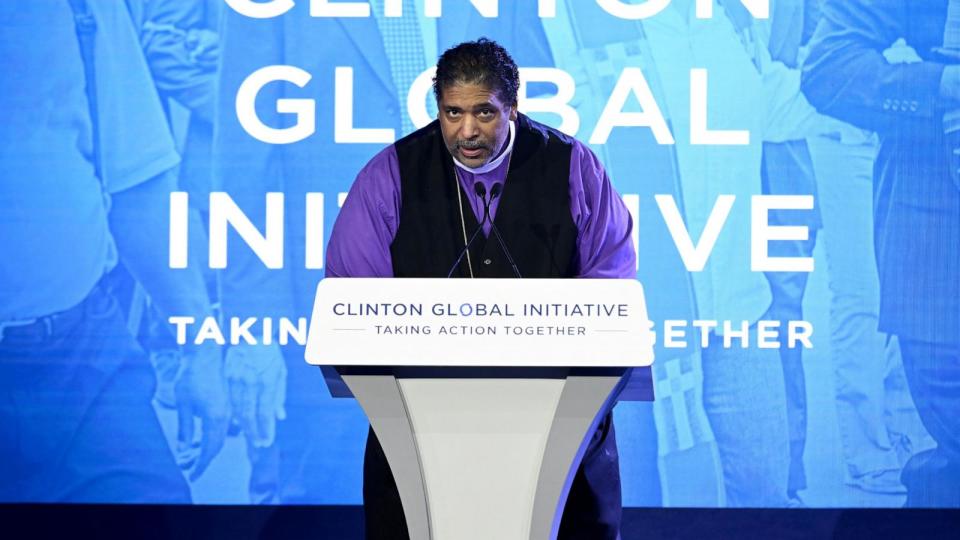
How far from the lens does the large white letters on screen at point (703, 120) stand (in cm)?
388

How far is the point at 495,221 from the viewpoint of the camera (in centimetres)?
267

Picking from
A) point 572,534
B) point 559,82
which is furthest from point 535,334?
point 559,82

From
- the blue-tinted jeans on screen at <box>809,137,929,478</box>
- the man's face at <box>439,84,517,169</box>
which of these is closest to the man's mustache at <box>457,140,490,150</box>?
the man's face at <box>439,84,517,169</box>

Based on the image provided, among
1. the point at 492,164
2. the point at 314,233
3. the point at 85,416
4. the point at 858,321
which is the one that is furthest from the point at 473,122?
the point at 85,416

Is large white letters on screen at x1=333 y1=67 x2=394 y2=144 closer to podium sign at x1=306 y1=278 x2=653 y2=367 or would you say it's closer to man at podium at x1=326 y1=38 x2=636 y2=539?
man at podium at x1=326 y1=38 x2=636 y2=539

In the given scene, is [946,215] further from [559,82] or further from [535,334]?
[535,334]

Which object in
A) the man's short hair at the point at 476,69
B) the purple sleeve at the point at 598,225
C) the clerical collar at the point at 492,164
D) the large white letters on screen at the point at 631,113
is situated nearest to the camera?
the man's short hair at the point at 476,69

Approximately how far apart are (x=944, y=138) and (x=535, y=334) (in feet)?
8.62

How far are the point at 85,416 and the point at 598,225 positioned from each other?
85.6 inches

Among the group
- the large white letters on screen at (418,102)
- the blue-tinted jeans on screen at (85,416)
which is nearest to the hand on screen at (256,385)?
the blue-tinted jeans on screen at (85,416)

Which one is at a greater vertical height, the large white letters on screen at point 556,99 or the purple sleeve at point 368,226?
the large white letters on screen at point 556,99

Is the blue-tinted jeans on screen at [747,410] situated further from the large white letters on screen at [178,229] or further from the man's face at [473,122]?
the large white letters on screen at [178,229]

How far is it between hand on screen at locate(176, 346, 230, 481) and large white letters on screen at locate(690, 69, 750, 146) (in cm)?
181

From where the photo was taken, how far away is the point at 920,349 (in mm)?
3879
